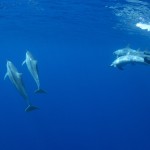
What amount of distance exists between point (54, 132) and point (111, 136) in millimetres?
8117

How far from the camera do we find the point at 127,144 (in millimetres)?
42781

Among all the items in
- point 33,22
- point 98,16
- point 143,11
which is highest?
point 33,22

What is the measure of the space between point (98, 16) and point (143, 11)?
17.6 feet

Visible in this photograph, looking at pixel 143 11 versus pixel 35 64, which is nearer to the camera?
pixel 35 64

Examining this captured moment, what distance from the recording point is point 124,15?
24.0 metres

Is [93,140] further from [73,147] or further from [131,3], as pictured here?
[131,3]

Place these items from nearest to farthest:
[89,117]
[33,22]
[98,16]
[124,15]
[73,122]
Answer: [124,15]
[98,16]
[33,22]
[73,122]
[89,117]

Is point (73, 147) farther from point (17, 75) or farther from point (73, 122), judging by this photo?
point (17, 75)

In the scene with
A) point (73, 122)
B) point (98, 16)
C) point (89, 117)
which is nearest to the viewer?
point (98, 16)

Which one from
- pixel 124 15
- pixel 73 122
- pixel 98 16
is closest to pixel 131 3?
pixel 124 15

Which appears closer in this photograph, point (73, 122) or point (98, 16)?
point (98, 16)

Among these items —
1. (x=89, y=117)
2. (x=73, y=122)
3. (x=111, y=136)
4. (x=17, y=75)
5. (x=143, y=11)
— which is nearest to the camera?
(x=17, y=75)

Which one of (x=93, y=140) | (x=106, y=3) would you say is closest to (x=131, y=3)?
(x=106, y=3)

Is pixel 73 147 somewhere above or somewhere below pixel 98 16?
below
